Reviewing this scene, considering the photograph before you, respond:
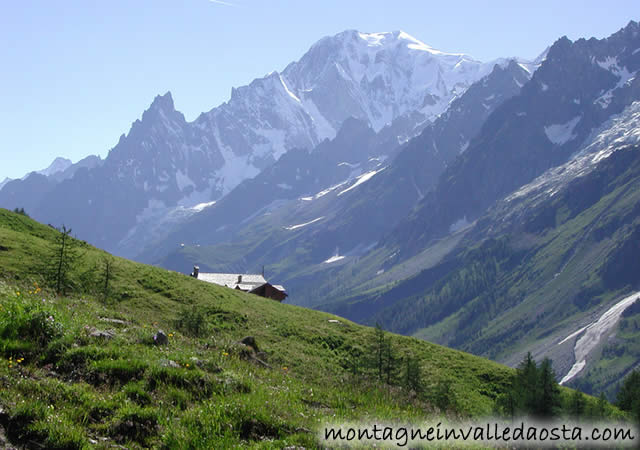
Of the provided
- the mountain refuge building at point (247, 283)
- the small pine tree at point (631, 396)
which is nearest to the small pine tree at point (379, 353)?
the small pine tree at point (631, 396)

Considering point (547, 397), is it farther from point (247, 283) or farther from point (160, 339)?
point (247, 283)

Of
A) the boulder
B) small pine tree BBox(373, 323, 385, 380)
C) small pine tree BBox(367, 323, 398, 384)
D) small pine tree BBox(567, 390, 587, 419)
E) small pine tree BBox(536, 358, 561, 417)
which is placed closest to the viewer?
the boulder

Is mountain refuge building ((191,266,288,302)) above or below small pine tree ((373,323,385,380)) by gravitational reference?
above

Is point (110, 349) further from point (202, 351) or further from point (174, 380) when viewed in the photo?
point (202, 351)

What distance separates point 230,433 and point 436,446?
4940 mm

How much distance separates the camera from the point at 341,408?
15562 millimetres

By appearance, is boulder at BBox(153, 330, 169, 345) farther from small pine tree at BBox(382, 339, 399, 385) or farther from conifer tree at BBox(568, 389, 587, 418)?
conifer tree at BBox(568, 389, 587, 418)

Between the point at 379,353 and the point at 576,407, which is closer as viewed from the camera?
the point at 379,353

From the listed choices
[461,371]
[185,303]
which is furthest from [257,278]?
[461,371]

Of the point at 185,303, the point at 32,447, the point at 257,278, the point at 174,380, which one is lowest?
the point at 32,447

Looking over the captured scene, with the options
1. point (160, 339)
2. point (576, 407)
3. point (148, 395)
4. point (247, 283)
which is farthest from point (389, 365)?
point (247, 283)

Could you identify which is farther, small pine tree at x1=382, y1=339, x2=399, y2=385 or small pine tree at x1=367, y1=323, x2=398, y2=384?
small pine tree at x1=367, y1=323, x2=398, y2=384

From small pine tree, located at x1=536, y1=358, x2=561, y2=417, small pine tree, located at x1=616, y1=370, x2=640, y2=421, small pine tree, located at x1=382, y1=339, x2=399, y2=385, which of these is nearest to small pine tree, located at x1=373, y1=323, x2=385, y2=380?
small pine tree, located at x1=382, y1=339, x2=399, y2=385

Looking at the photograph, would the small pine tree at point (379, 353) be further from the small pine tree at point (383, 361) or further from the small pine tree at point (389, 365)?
the small pine tree at point (389, 365)
